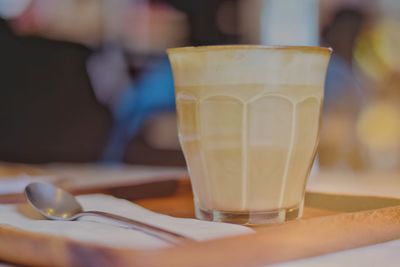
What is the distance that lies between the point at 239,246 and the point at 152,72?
76.2 inches

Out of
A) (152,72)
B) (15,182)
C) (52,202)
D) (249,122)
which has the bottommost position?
(152,72)

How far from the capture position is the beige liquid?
61 cm

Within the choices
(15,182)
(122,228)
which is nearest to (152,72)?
(15,182)

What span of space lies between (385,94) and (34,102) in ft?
4.16

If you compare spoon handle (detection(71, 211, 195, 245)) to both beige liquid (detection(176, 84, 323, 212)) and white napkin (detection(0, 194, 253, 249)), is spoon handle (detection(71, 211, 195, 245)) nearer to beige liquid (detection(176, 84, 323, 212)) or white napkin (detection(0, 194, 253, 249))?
white napkin (detection(0, 194, 253, 249))

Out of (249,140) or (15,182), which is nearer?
(249,140)

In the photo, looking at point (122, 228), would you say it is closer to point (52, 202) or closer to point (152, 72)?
point (52, 202)

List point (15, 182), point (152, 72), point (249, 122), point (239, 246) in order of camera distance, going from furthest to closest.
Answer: point (152, 72)
point (15, 182)
point (249, 122)
point (239, 246)

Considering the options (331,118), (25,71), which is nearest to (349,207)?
(331,118)

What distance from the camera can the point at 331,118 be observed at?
2.30 meters

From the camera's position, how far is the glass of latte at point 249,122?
0.60 meters

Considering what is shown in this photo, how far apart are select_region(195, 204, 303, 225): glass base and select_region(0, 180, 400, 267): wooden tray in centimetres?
11

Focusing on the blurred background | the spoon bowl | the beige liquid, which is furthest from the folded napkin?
the blurred background

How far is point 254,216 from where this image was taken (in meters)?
0.62
